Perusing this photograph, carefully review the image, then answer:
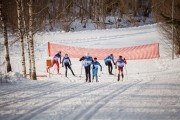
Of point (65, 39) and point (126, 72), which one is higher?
point (65, 39)

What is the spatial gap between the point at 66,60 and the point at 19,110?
40.1 feet

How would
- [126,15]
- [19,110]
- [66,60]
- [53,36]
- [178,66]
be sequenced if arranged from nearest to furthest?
[19,110] < [66,60] < [178,66] < [53,36] < [126,15]

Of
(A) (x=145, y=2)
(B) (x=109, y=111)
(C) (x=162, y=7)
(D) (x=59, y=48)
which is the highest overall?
(A) (x=145, y=2)

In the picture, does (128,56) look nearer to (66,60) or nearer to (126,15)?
(66,60)

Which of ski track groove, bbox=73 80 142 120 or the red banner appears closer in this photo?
ski track groove, bbox=73 80 142 120

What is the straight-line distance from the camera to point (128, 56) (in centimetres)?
2620

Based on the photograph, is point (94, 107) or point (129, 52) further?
point (129, 52)

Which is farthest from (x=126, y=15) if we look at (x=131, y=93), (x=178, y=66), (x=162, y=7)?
(x=131, y=93)

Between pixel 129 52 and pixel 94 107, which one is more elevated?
pixel 129 52

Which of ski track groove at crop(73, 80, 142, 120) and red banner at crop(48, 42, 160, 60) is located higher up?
red banner at crop(48, 42, 160, 60)

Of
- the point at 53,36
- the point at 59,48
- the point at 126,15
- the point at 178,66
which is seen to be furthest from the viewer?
the point at 126,15

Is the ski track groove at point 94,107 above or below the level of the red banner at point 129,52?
below

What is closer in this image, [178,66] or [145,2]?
[178,66]

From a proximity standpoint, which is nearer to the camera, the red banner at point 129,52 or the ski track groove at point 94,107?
the ski track groove at point 94,107
